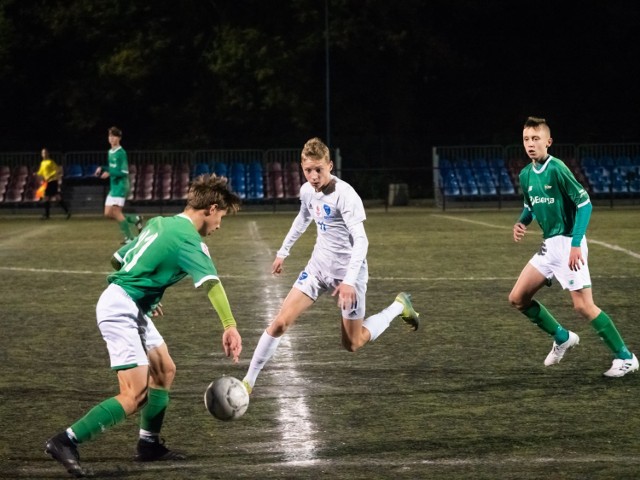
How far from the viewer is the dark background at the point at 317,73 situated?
42.4m

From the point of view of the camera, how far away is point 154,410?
279 inches

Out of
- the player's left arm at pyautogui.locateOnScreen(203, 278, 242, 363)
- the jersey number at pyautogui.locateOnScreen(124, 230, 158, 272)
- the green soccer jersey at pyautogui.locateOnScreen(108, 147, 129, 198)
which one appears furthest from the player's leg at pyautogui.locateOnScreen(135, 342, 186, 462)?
the green soccer jersey at pyautogui.locateOnScreen(108, 147, 129, 198)

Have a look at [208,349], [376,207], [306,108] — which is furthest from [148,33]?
[208,349]

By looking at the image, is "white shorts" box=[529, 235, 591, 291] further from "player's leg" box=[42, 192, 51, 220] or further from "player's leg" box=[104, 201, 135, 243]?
"player's leg" box=[42, 192, 51, 220]

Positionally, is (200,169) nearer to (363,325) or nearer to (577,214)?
(363,325)

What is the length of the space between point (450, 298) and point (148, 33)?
3062cm

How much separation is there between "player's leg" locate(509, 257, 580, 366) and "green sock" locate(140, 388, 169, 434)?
373 centimetres

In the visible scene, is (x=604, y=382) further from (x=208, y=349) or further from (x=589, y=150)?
(x=589, y=150)

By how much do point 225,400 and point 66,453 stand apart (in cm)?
102

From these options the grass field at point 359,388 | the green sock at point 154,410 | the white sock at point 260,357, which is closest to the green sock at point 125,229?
the grass field at point 359,388

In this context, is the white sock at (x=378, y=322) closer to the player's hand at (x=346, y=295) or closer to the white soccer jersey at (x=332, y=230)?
the white soccer jersey at (x=332, y=230)

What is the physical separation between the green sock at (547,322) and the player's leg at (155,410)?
153 inches

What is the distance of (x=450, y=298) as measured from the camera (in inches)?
575

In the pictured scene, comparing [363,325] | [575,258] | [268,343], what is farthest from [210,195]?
[575,258]
